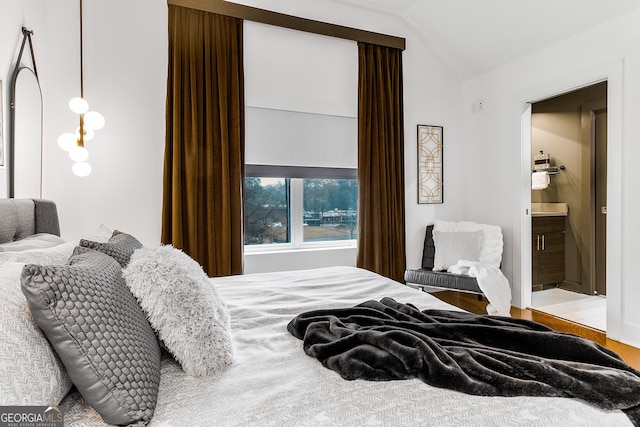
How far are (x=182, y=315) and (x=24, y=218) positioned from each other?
109 cm

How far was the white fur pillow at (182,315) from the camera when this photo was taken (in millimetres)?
1037

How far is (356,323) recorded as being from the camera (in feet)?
4.50

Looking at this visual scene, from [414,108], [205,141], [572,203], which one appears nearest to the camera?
[205,141]

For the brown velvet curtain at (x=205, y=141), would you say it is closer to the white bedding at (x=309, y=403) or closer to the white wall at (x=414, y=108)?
the white wall at (x=414, y=108)

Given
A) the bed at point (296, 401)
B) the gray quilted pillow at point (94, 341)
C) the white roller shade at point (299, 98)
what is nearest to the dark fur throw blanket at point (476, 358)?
the bed at point (296, 401)

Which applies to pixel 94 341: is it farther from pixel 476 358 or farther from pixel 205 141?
pixel 205 141

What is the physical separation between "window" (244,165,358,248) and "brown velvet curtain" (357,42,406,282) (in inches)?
8.4

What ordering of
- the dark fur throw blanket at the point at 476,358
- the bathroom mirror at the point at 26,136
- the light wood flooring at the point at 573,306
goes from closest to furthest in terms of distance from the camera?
the dark fur throw blanket at the point at 476,358 < the bathroom mirror at the point at 26,136 < the light wood flooring at the point at 573,306

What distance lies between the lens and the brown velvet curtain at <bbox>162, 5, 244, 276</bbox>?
2.96 m

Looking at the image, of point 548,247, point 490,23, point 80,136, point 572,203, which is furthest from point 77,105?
point 572,203

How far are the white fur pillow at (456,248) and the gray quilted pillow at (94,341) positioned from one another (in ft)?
10.2

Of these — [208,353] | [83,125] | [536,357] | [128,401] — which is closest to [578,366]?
[536,357]

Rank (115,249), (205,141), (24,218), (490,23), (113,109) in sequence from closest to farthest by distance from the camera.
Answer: (115,249)
(24,218)
(113,109)
(205,141)
(490,23)

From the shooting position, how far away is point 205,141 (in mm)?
3070
